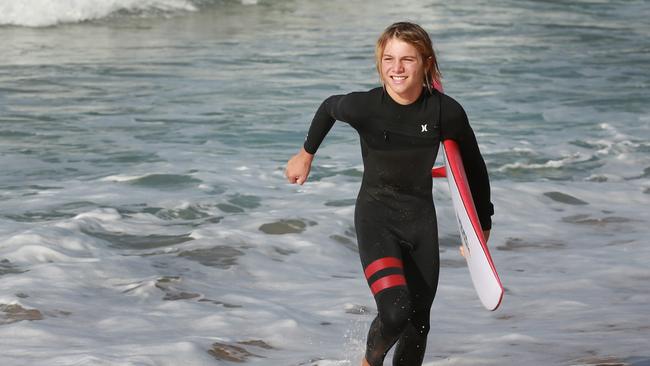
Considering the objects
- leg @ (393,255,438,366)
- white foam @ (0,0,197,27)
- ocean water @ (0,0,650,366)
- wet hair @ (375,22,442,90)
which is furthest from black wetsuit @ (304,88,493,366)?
white foam @ (0,0,197,27)

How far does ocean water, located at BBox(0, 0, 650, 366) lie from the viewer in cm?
589

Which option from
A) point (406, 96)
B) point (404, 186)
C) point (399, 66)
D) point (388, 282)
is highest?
point (399, 66)

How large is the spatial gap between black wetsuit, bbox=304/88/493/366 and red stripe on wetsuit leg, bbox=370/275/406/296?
0.05m

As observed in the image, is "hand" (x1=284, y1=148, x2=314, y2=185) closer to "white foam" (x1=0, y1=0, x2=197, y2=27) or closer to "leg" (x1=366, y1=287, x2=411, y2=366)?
"leg" (x1=366, y1=287, x2=411, y2=366)

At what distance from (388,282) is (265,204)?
4909mm

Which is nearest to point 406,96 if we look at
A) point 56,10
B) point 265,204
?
point 265,204

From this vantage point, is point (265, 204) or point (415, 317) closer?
point (415, 317)

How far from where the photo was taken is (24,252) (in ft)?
24.3

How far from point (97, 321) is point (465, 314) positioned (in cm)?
198

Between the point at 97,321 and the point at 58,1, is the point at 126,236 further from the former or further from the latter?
the point at 58,1

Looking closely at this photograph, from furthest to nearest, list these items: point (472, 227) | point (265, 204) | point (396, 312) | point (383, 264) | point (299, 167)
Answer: point (265, 204), point (299, 167), point (472, 227), point (383, 264), point (396, 312)

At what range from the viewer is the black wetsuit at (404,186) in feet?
14.5

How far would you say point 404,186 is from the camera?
453 centimetres

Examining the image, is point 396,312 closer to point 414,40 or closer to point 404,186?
point 404,186
